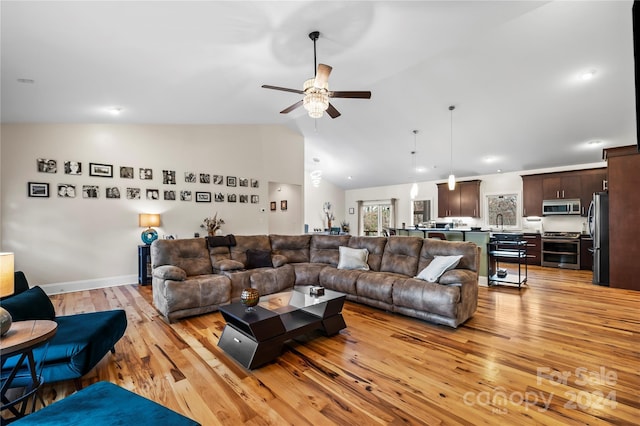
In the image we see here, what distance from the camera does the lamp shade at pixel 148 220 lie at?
5.42 m

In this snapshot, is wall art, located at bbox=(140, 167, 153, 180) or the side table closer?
the side table

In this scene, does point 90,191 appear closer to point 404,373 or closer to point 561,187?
point 404,373

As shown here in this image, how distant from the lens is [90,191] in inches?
202

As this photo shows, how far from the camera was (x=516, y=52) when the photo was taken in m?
3.90

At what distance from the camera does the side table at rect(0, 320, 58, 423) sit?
1.48 meters

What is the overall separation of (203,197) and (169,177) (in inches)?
31.2

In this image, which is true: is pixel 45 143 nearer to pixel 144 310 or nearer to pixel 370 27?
pixel 144 310

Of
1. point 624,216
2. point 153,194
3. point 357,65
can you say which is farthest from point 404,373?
point 153,194

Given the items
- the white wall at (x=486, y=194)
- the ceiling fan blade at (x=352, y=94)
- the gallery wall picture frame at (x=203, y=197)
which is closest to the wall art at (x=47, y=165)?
the gallery wall picture frame at (x=203, y=197)

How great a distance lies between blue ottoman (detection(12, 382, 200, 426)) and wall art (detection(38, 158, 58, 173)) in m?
5.08

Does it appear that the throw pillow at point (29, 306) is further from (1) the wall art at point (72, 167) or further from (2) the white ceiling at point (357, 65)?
(1) the wall art at point (72, 167)

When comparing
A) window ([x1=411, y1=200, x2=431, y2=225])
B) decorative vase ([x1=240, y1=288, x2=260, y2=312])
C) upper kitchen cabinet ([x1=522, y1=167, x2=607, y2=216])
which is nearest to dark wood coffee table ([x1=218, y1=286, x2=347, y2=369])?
decorative vase ([x1=240, y1=288, x2=260, y2=312])

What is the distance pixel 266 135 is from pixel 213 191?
200 cm

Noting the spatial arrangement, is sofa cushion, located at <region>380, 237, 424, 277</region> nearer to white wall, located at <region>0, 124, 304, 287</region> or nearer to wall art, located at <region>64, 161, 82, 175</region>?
white wall, located at <region>0, 124, 304, 287</region>
